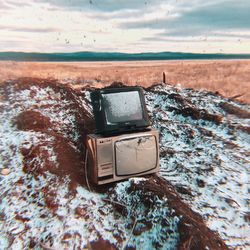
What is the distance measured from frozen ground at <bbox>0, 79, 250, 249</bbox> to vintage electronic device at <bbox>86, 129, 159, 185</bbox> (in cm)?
19

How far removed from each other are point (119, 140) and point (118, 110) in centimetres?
49

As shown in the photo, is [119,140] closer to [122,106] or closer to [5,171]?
Answer: [122,106]

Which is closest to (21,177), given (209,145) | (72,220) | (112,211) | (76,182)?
(76,182)

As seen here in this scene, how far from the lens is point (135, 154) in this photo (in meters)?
4.03

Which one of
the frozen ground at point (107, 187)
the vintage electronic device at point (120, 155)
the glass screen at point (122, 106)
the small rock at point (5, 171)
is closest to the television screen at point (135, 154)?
the vintage electronic device at point (120, 155)

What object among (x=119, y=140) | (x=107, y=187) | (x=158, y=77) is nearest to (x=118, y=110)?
(x=119, y=140)

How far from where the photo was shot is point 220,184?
450cm

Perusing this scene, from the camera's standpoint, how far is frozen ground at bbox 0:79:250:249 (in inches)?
126

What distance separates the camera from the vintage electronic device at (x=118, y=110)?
13.0 feet

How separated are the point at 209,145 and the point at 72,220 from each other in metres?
3.52

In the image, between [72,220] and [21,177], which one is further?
[21,177]

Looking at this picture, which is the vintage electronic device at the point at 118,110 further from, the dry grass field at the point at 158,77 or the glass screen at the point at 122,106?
the dry grass field at the point at 158,77

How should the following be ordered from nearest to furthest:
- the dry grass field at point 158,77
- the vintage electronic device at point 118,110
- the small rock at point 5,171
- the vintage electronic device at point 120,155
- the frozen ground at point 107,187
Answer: the frozen ground at point 107,187, the vintage electronic device at point 120,155, the vintage electronic device at point 118,110, the small rock at point 5,171, the dry grass field at point 158,77

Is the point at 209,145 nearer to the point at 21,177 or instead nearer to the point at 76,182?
the point at 76,182
